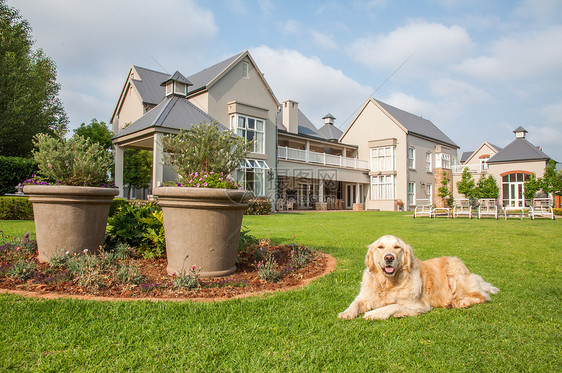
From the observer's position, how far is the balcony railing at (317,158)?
24372 millimetres

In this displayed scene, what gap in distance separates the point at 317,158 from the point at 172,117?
13.4 meters

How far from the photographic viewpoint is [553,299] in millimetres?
3920

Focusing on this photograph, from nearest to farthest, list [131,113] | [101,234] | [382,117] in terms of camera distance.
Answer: [101,234] < [131,113] < [382,117]

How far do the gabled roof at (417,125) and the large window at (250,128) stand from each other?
14.6 meters

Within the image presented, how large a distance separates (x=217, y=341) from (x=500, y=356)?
2.10m

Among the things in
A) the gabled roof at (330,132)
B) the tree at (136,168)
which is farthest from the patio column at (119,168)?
the gabled roof at (330,132)

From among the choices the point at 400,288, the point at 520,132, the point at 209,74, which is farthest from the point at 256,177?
the point at 520,132

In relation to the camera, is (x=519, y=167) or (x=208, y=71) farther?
(x=519, y=167)

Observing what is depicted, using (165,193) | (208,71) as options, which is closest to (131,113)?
(208,71)

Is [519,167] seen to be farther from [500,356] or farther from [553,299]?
[500,356]

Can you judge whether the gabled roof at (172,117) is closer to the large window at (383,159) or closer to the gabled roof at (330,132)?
the gabled roof at (330,132)

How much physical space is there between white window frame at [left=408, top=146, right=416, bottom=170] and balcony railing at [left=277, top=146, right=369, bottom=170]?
3709 millimetres

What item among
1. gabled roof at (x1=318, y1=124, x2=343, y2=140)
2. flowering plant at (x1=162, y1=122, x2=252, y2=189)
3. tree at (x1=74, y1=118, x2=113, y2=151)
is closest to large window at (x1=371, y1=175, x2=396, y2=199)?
gabled roof at (x1=318, y1=124, x2=343, y2=140)

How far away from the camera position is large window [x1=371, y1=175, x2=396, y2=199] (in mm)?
30547
